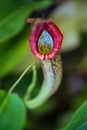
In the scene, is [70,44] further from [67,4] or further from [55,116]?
[55,116]

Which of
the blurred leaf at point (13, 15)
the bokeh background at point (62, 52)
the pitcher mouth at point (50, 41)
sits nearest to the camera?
the pitcher mouth at point (50, 41)

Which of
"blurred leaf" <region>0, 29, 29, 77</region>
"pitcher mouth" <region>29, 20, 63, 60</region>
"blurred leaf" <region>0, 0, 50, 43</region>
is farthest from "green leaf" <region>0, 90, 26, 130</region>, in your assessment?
"blurred leaf" <region>0, 29, 29, 77</region>

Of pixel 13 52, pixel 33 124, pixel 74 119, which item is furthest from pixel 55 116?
pixel 74 119

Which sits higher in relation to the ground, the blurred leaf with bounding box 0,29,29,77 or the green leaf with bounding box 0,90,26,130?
the blurred leaf with bounding box 0,29,29,77

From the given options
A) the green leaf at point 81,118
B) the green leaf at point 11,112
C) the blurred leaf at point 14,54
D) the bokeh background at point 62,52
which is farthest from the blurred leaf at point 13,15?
the green leaf at point 81,118

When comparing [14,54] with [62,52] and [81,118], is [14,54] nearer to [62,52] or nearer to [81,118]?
[62,52]

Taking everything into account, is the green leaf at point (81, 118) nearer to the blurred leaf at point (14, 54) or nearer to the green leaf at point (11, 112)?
the green leaf at point (11, 112)

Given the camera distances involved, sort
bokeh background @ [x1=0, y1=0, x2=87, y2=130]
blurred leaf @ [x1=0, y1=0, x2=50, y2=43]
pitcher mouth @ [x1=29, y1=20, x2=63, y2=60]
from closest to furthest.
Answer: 1. pitcher mouth @ [x1=29, y1=20, x2=63, y2=60]
2. blurred leaf @ [x1=0, y1=0, x2=50, y2=43]
3. bokeh background @ [x1=0, y1=0, x2=87, y2=130]

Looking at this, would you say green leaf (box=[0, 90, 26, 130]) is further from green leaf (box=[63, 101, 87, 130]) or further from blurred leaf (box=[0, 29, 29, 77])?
blurred leaf (box=[0, 29, 29, 77])
